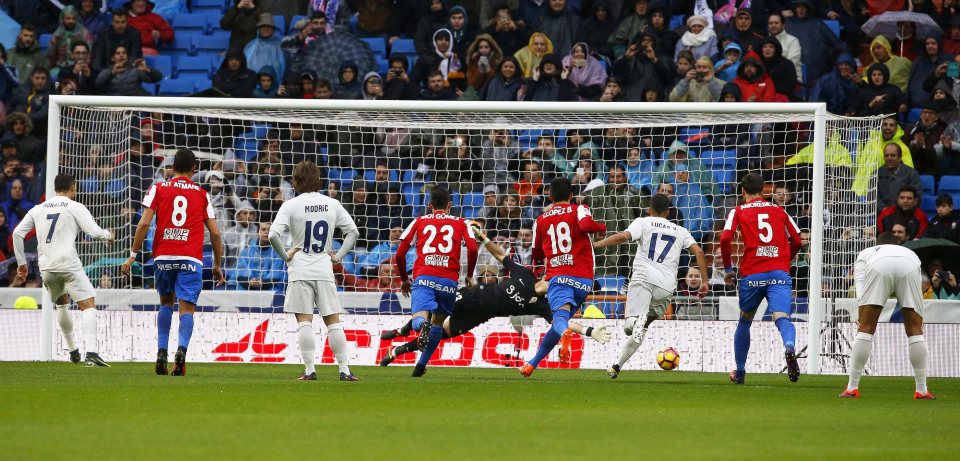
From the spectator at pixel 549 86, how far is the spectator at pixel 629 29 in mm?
1859

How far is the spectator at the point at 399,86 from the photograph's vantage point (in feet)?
70.0

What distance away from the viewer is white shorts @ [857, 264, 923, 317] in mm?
11164

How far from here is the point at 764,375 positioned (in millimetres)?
15742

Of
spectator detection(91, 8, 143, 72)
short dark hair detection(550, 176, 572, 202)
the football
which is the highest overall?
spectator detection(91, 8, 143, 72)

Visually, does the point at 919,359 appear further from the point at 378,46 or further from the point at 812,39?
the point at 378,46

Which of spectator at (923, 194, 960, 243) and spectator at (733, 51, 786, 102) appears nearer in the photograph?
spectator at (923, 194, 960, 243)

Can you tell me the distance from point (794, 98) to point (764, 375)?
653 centimetres

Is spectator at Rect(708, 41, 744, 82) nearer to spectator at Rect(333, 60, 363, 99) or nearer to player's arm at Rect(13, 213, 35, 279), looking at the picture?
spectator at Rect(333, 60, 363, 99)

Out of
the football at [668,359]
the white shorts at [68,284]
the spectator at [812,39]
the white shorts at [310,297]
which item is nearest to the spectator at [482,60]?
the spectator at [812,39]

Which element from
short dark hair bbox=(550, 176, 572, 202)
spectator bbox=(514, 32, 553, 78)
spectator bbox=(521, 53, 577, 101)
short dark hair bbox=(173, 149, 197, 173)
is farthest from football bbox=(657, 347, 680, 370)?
spectator bbox=(514, 32, 553, 78)

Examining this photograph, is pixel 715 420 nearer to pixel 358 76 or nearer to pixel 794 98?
pixel 794 98

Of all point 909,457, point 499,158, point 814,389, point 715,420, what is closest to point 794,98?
point 499,158

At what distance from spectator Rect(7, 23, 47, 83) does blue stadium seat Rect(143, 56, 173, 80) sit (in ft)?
5.96

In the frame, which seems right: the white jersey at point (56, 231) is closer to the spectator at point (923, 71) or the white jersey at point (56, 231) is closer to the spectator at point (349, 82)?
the spectator at point (349, 82)
